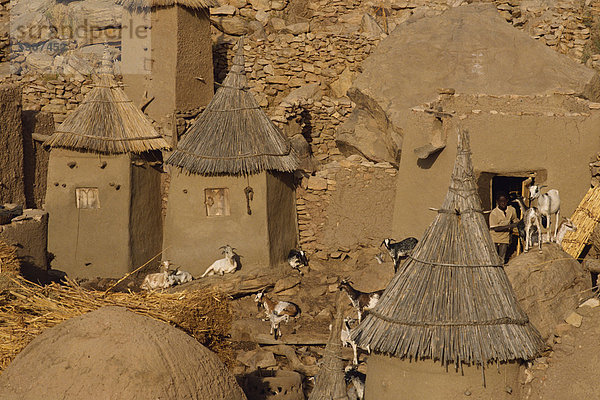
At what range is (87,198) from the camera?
69.3 feet

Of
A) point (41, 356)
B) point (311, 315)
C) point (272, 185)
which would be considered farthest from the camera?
point (272, 185)

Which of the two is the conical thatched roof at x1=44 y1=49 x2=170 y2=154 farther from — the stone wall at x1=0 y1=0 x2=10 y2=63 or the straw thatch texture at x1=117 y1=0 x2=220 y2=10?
the stone wall at x1=0 y1=0 x2=10 y2=63

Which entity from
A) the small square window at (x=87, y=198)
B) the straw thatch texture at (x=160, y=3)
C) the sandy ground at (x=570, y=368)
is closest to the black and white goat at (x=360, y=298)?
the sandy ground at (x=570, y=368)

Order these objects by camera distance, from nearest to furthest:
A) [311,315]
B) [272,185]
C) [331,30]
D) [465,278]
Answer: [465,278] → [311,315] → [272,185] → [331,30]

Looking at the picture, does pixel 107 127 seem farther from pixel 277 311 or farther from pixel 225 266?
pixel 277 311

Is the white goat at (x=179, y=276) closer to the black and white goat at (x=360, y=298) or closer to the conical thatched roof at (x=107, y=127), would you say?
the conical thatched roof at (x=107, y=127)

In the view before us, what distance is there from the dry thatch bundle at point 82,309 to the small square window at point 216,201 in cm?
955

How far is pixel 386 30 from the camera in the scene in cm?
2742

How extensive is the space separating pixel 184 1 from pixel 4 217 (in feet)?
26.2

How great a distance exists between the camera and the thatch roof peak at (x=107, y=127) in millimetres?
20812

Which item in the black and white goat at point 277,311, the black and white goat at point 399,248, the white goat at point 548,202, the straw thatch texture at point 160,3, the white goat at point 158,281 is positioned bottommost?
the black and white goat at point 277,311

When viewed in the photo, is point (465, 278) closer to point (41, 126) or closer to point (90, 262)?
point (90, 262)

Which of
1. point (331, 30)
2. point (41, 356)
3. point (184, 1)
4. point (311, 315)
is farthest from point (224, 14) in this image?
point (41, 356)

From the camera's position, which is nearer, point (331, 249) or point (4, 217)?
point (4, 217)
